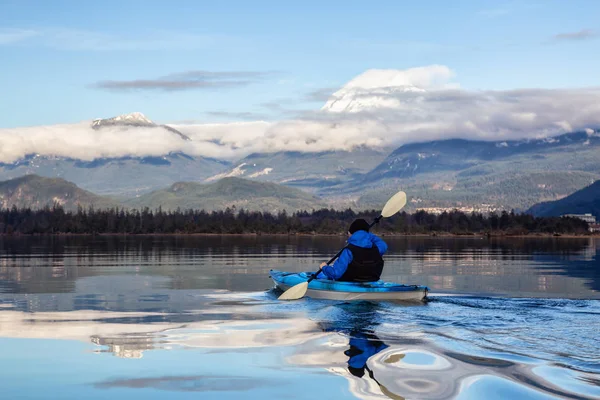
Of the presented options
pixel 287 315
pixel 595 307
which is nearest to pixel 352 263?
pixel 287 315

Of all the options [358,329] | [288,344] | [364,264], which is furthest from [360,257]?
[288,344]

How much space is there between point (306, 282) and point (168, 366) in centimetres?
1541

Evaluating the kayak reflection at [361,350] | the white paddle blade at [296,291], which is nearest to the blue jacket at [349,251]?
the white paddle blade at [296,291]

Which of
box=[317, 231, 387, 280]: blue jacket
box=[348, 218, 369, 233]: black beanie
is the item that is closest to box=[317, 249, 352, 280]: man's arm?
box=[317, 231, 387, 280]: blue jacket

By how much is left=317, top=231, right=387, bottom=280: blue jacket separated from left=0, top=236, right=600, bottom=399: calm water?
1640 mm

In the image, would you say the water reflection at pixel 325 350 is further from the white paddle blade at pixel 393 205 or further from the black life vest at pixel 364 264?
the white paddle blade at pixel 393 205

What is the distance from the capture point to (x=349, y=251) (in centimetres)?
3559

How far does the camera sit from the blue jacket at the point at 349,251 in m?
35.0

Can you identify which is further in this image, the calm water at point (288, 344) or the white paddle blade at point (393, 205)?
the white paddle blade at point (393, 205)

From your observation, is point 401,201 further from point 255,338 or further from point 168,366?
point 168,366

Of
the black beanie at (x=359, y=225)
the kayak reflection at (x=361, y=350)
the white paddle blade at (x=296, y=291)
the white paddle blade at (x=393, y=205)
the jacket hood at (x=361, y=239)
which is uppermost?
the white paddle blade at (x=393, y=205)

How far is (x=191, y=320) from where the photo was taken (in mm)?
30062

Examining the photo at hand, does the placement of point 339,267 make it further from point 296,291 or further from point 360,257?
point 296,291

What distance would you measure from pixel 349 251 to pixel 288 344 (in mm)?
11371
